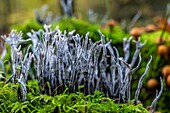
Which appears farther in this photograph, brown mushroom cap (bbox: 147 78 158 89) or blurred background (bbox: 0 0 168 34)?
blurred background (bbox: 0 0 168 34)

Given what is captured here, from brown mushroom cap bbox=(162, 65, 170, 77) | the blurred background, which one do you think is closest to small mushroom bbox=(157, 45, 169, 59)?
brown mushroom cap bbox=(162, 65, 170, 77)

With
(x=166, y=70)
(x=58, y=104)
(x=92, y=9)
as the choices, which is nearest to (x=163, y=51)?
(x=166, y=70)

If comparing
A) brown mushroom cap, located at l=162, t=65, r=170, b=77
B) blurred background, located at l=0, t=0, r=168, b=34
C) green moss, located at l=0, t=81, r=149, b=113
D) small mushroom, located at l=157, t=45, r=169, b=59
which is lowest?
green moss, located at l=0, t=81, r=149, b=113

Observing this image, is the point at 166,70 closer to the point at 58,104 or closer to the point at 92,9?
the point at 58,104

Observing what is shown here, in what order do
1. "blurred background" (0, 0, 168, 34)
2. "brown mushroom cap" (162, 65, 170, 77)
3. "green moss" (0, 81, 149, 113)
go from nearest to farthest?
"green moss" (0, 81, 149, 113), "brown mushroom cap" (162, 65, 170, 77), "blurred background" (0, 0, 168, 34)

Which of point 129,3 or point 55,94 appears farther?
point 129,3

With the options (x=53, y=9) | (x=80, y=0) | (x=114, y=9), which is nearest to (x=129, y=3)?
(x=114, y=9)

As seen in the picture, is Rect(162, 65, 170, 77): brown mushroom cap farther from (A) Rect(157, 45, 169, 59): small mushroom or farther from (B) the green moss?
(B) the green moss

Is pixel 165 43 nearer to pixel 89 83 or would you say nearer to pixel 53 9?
pixel 89 83

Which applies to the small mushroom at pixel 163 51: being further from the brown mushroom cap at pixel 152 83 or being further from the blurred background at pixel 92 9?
the blurred background at pixel 92 9
